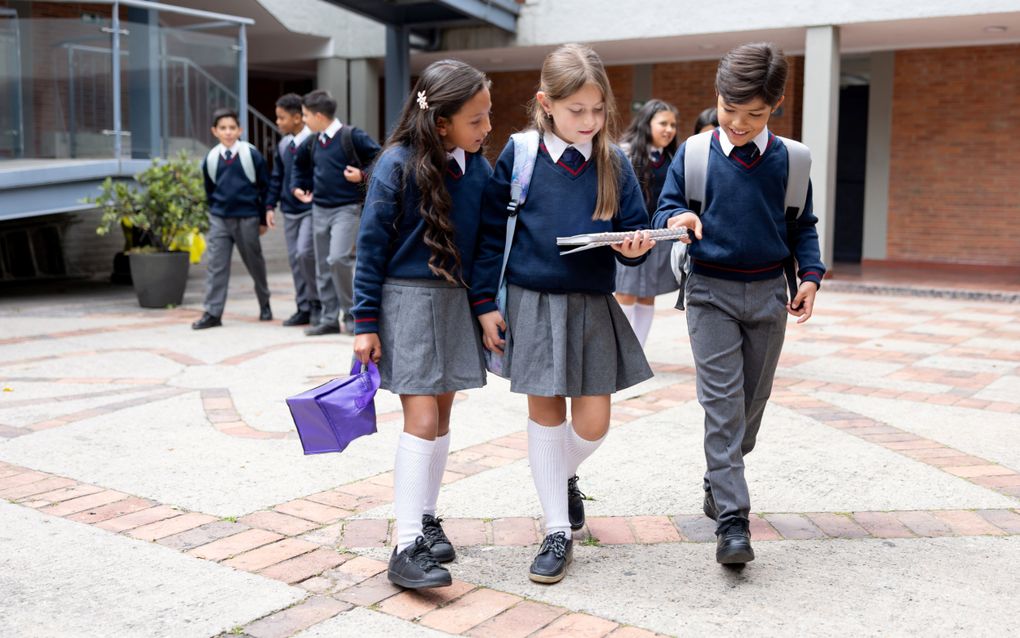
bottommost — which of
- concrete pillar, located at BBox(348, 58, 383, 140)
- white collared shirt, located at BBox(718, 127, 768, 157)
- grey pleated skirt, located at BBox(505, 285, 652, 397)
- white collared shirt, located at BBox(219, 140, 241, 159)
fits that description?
grey pleated skirt, located at BBox(505, 285, 652, 397)

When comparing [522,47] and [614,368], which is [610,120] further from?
[522,47]

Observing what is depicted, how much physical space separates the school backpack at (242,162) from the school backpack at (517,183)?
5.90 meters

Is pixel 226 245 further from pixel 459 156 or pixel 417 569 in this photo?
pixel 417 569

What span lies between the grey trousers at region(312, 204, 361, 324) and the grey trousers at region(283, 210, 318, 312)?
17cm

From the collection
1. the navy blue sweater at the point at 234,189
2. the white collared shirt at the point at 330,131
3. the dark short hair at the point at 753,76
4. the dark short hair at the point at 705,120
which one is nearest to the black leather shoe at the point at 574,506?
the dark short hair at the point at 753,76

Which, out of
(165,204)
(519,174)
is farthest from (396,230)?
(165,204)

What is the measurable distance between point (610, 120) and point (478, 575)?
1.47 metres

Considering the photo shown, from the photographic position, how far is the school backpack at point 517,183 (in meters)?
3.21

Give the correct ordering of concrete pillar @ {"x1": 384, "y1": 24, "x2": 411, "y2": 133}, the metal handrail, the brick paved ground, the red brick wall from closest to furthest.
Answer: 1. the brick paved ground
2. the metal handrail
3. concrete pillar @ {"x1": 384, "y1": 24, "x2": 411, "y2": 133}
4. the red brick wall

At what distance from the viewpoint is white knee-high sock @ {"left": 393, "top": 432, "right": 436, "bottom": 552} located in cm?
316

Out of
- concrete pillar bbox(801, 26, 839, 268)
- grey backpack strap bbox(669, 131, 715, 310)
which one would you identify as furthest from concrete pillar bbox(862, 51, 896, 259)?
grey backpack strap bbox(669, 131, 715, 310)

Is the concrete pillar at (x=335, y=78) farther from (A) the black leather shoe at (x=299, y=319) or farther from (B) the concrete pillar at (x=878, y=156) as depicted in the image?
(A) the black leather shoe at (x=299, y=319)

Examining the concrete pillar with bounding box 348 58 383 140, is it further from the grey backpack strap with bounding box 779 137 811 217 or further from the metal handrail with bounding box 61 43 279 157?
the grey backpack strap with bounding box 779 137 811 217

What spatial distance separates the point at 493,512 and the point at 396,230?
1.20 meters
